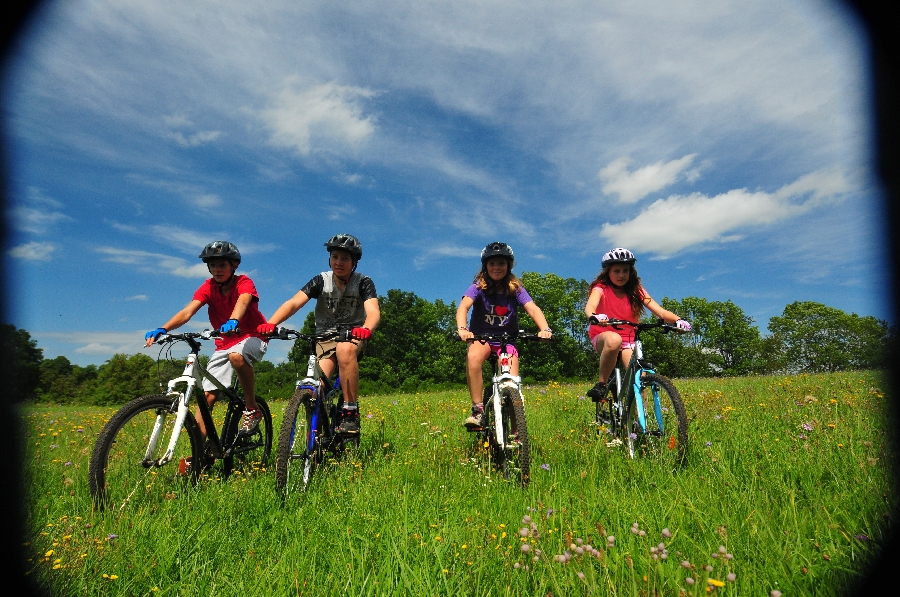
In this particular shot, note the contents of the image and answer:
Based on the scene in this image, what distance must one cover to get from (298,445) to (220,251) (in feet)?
8.56

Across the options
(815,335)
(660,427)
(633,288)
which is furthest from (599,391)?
(815,335)

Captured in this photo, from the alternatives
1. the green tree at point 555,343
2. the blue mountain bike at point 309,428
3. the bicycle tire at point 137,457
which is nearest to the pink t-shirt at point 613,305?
the blue mountain bike at point 309,428

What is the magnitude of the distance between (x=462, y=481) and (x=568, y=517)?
112 centimetres

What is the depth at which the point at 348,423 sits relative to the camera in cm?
478

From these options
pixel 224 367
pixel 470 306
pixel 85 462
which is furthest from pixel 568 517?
pixel 85 462

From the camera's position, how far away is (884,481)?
273 centimetres

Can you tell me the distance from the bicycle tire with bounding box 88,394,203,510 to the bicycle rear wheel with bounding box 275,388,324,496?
0.85 metres

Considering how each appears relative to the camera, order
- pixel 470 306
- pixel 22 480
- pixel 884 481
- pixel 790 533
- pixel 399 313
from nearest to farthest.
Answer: pixel 790 533
pixel 884 481
pixel 22 480
pixel 470 306
pixel 399 313

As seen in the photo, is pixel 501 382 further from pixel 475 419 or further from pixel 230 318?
pixel 230 318

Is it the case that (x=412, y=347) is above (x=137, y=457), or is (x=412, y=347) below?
above

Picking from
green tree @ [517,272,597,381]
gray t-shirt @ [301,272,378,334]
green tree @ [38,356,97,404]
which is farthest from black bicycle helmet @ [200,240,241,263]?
green tree @ [38,356,97,404]

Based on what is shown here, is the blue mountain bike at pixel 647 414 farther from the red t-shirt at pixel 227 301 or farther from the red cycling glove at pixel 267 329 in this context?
the red t-shirt at pixel 227 301

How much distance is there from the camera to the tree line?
141 feet

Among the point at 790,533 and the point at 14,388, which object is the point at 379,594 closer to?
the point at 790,533
